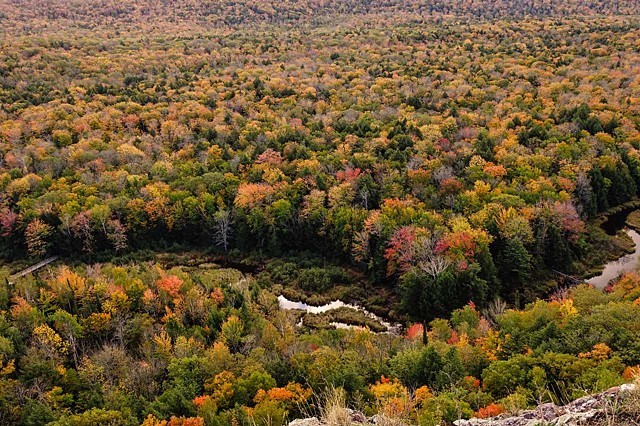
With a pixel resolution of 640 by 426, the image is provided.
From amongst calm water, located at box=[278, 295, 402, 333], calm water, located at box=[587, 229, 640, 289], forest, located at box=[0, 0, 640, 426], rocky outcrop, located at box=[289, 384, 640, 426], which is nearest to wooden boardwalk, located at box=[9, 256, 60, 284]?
forest, located at box=[0, 0, 640, 426]

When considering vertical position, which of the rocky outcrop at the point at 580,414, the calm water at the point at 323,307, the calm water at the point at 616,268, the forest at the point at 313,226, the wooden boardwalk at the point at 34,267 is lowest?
the wooden boardwalk at the point at 34,267

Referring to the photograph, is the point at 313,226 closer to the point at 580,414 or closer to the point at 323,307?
the point at 323,307

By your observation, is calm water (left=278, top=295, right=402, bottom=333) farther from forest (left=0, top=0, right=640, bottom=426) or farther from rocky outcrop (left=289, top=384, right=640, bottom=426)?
rocky outcrop (left=289, top=384, right=640, bottom=426)

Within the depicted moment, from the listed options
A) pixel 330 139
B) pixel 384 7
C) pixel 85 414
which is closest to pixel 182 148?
pixel 330 139

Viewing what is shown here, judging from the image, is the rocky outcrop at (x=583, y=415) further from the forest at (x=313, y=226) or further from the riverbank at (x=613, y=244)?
the riverbank at (x=613, y=244)

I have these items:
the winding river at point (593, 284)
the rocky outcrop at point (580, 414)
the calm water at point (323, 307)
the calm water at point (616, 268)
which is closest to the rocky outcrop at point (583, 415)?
the rocky outcrop at point (580, 414)

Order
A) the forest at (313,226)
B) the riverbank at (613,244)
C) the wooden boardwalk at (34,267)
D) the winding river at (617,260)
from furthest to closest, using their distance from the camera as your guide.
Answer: the wooden boardwalk at (34,267)
the riverbank at (613,244)
the winding river at (617,260)
the forest at (313,226)

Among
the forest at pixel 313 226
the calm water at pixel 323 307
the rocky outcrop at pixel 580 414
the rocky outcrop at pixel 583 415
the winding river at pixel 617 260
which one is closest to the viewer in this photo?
the rocky outcrop at pixel 583 415
